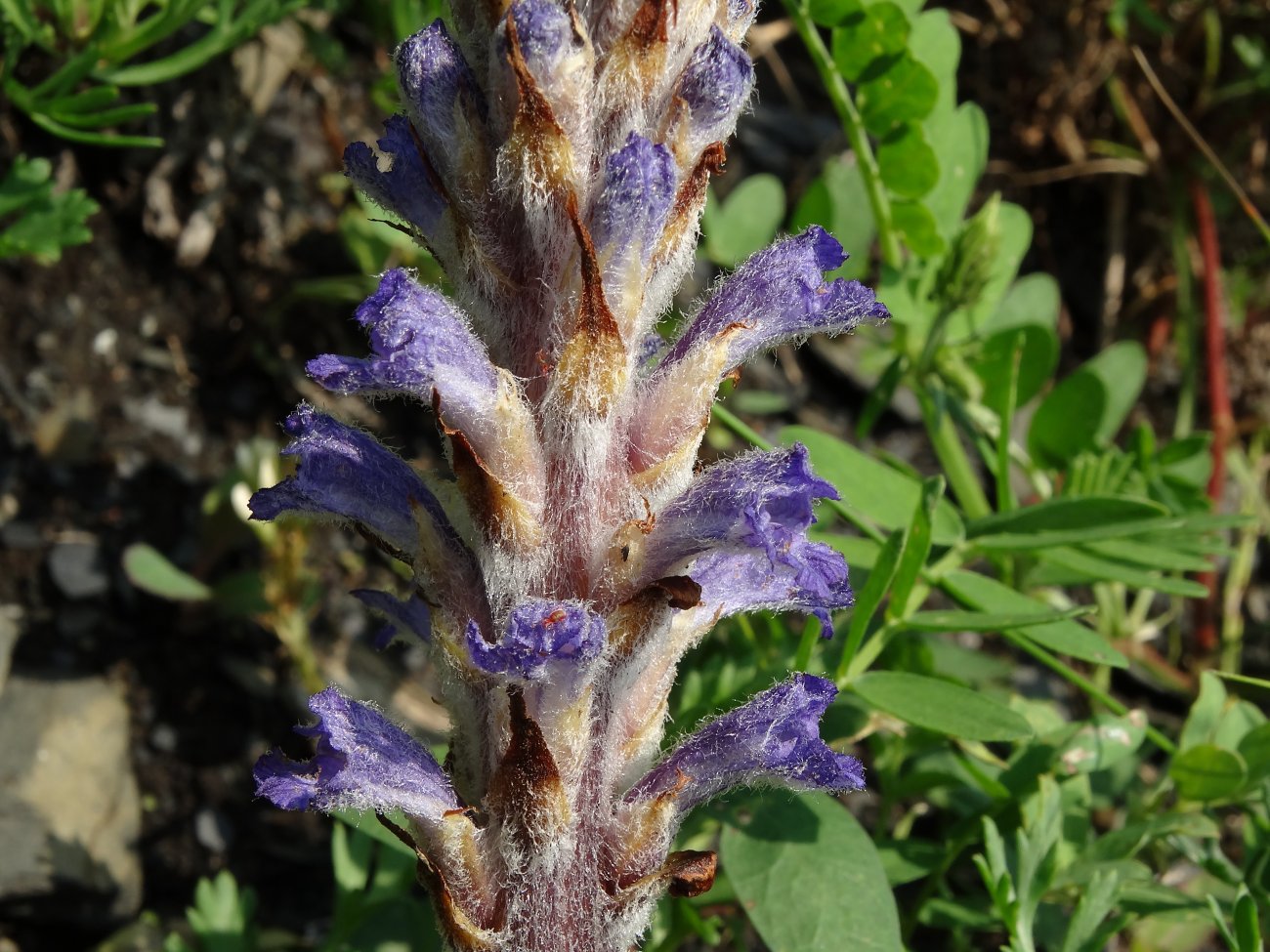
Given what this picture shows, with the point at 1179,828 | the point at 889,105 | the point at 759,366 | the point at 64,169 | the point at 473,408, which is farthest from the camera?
the point at 759,366

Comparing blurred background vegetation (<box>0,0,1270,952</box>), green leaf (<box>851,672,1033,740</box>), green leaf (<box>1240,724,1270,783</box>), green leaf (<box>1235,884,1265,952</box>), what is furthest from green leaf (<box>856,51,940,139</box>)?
green leaf (<box>1235,884,1265,952</box>)

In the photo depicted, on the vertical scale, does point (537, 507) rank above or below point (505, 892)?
above

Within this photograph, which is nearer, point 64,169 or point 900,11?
point 900,11

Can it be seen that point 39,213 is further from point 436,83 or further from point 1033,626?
point 1033,626

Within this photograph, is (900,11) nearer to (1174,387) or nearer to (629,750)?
(629,750)

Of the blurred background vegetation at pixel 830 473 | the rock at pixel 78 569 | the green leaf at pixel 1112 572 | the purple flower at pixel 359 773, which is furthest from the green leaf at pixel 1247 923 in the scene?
the rock at pixel 78 569

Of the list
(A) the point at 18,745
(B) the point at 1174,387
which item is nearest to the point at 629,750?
(A) the point at 18,745
